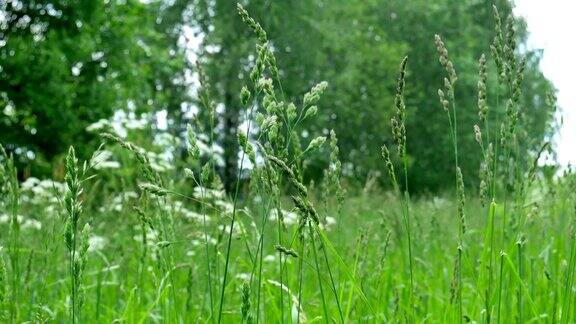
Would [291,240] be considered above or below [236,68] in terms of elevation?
below

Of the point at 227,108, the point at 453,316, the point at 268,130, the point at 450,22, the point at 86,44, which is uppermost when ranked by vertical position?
the point at 450,22

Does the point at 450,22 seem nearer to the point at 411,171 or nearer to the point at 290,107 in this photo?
the point at 411,171

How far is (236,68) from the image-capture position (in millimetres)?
25344

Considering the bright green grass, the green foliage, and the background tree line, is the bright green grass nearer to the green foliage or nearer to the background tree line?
the background tree line

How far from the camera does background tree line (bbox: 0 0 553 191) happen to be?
16734 mm

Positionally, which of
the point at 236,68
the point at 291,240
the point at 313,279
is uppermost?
the point at 236,68

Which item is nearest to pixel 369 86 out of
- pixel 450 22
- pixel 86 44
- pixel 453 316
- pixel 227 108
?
pixel 450 22

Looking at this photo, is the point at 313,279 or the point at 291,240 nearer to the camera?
the point at 291,240

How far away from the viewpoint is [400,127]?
5.03 feet

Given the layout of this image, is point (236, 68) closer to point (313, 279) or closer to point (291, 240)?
point (313, 279)

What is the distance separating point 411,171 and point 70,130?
1923 cm

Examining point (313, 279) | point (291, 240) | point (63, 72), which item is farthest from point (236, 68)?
point (291, 240)

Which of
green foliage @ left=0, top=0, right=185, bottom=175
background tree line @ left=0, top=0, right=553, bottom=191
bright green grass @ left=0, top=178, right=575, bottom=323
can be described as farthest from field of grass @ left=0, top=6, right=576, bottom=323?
green foliage @ left=0, top=0, right=185, bottom=175

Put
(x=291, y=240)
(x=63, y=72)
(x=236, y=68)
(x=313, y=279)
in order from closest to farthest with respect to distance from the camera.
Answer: (x=291, y=240) < (x=313, y=279) < (x=63, y=72) < (x=236, y=68)
